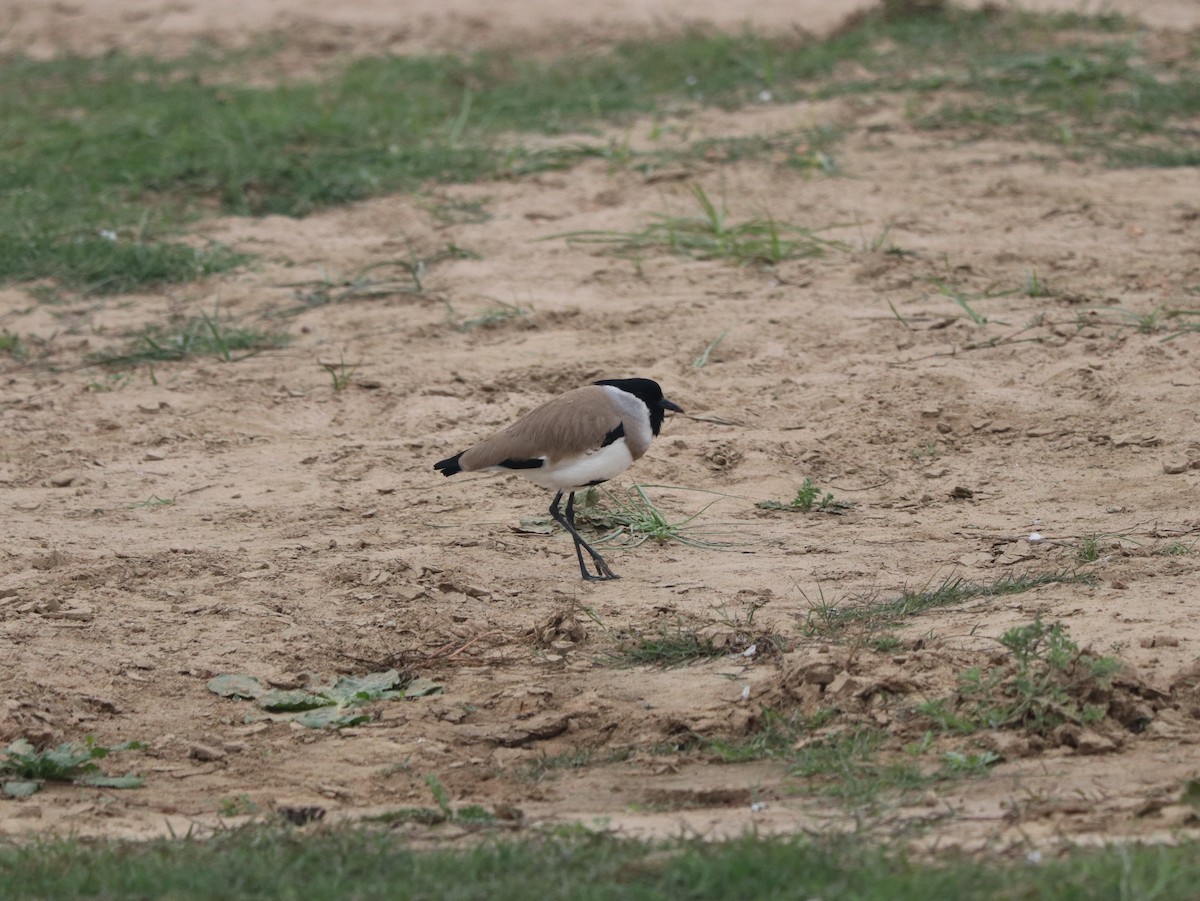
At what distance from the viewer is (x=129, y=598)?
583 cm

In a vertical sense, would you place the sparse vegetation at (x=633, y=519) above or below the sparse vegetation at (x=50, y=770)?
below

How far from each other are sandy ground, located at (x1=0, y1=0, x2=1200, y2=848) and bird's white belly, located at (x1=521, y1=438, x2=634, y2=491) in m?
0.39

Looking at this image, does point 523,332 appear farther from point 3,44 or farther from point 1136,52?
point 3,44

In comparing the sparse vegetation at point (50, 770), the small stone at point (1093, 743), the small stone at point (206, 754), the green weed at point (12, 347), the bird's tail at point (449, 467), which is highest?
the small stone at point (1093, 743)

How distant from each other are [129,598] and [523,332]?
2.84 meters

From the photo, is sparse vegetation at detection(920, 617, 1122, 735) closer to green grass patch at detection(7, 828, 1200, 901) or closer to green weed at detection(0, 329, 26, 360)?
green grass patch at detection(7, 828, 1200, 901)

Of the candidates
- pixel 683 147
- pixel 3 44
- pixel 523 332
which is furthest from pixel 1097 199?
pixel 3 44

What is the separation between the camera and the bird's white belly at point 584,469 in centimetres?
590

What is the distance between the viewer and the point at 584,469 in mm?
5910

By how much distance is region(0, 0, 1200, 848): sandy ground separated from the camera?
4.69 metres

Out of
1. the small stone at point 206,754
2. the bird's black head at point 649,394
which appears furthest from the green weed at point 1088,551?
the small stone at point 206,754

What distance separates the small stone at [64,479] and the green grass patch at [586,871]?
3079 mm

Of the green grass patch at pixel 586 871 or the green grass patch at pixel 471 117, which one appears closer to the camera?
the green grass patch at pixel 586 871

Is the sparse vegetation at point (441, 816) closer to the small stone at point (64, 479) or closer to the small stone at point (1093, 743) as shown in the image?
the small stone at point (1093, 743)
